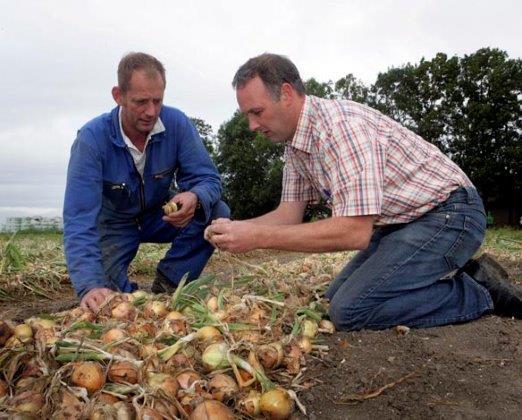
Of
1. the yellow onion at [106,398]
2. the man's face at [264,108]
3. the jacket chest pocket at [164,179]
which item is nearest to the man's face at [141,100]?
the jacket chest pocket at [164,179]

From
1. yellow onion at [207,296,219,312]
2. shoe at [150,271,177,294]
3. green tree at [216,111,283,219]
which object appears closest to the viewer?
yellow onion at [207,296,219,312]

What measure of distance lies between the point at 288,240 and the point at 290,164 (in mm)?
879

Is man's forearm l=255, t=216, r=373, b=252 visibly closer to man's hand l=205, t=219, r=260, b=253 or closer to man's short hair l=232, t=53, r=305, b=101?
man's hand l=205, t=219, r=260, b=253

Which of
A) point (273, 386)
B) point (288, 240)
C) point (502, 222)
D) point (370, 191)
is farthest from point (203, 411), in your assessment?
point (502, 222)

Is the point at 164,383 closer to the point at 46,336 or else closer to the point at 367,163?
the point at 46,336

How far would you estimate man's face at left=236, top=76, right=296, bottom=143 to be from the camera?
2941 millimetres

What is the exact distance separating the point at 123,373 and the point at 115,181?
2.07 m

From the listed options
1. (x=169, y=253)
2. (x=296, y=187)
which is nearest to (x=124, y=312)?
(x=296, y=187)

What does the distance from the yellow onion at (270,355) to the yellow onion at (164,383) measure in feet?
1.27

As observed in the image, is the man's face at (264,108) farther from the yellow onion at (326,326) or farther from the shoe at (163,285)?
the shoe at (163,285)

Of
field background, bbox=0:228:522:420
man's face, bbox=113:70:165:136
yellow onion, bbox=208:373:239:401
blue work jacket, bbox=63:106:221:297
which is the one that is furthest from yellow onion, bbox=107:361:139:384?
man's face, bbox=113:70:165:136

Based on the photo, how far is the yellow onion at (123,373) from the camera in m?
2.08

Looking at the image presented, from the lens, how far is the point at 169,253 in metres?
4.38

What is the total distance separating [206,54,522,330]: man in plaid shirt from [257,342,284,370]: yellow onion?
1.96 ft
